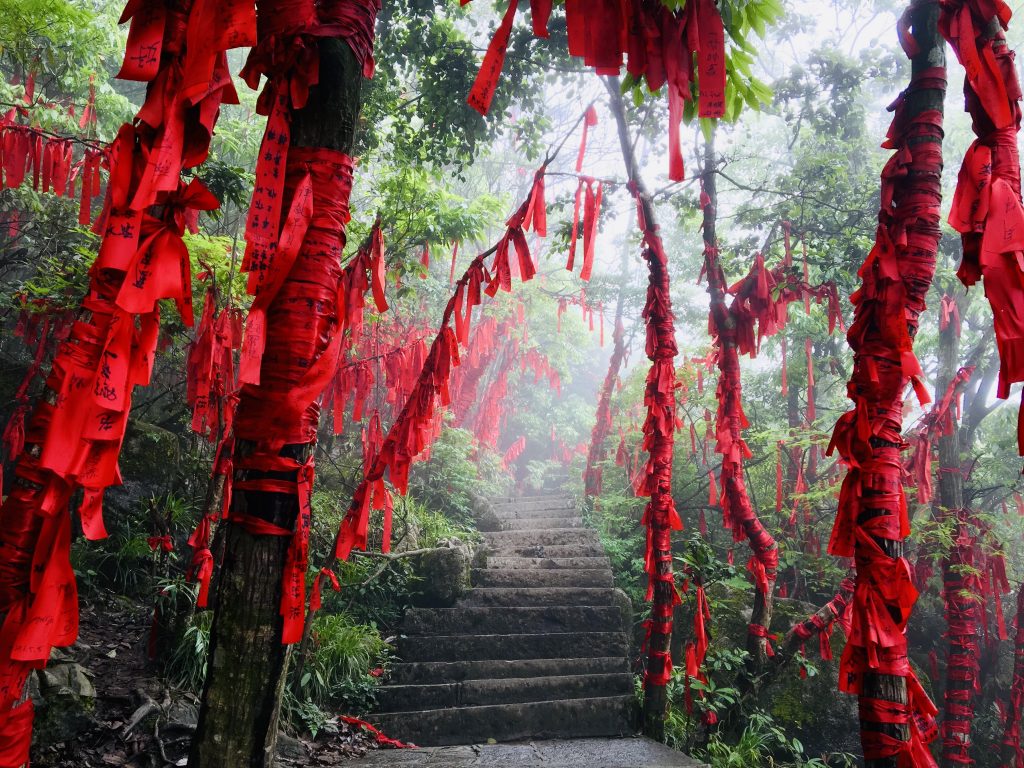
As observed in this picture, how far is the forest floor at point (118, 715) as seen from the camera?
9.86 feet

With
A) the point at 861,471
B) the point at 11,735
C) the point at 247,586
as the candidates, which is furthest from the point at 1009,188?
the point at 11,735

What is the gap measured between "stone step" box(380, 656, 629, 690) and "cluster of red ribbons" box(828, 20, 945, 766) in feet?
13.4

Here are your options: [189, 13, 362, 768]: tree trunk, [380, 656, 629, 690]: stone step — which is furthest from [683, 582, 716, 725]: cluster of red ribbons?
[189, 13, 362, 768]: tree trunk

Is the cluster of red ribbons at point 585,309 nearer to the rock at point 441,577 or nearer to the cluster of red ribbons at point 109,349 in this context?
the rock at point 441,577

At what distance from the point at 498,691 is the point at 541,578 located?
204 centimetres

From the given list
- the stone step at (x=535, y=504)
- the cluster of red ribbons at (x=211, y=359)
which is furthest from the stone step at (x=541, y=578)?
the cluster of red ribbons at (x=211, y=359)

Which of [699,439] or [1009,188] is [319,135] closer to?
[1009,188]

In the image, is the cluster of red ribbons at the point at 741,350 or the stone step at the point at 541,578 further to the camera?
the stone step at the point at 541,578

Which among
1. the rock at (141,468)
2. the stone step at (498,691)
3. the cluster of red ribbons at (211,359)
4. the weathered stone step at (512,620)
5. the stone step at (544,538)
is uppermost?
the cluster of red ribbons at (211,359)

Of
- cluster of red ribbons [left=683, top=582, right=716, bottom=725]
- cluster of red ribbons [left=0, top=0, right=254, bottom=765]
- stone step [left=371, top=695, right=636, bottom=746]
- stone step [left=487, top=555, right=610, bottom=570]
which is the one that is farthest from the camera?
stone step [left=487, top=555, right=610, bottom=570]

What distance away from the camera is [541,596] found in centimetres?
643

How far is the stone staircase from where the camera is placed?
4754 mm

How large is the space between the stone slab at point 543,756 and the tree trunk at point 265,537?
3.00 metres

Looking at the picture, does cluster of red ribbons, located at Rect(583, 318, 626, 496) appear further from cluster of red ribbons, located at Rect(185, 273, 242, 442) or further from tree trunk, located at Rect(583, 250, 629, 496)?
cluster of red ribbons, located at Rect(185, 273, 242, 442)
